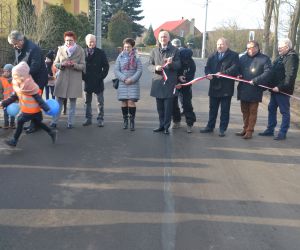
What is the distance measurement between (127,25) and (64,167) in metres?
42.4

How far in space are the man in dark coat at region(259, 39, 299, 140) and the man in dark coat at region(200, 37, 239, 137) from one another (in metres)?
0.86

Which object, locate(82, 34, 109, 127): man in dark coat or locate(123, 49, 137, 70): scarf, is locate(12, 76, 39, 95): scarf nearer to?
locate(82, 34, 109, 127): man in dark coat

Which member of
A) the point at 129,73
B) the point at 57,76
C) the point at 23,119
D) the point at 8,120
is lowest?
the point at 8,120

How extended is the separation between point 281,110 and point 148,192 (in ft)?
14.7

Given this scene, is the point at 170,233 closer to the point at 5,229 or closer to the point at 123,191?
the point at 123,191

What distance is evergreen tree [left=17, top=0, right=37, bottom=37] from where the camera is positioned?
19688mm

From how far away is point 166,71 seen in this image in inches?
344

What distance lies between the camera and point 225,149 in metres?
7.92

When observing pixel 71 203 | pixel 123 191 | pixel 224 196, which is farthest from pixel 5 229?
pixel 224 196

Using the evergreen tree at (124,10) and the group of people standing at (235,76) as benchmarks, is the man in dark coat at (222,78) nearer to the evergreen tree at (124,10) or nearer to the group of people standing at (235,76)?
the group of people standing at (235,76)

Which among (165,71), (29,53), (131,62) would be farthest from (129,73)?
(29,53)

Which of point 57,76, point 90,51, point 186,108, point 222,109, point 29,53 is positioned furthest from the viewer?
point 186,108

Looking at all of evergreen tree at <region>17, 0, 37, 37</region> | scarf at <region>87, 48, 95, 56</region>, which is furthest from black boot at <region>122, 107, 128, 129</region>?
evergreen tree at <region>17, 0, 37, 37</region>

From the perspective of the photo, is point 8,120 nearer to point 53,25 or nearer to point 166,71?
point 166,71
